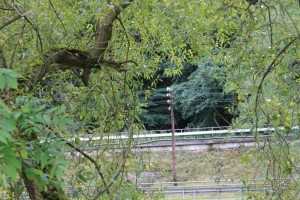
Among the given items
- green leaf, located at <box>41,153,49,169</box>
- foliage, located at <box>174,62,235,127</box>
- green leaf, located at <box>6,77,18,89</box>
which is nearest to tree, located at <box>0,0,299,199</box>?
green leaf, located at <box>41,153,49,169</box>

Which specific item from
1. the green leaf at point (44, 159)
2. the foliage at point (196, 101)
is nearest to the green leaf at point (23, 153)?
the green leaf at point (44, 159)

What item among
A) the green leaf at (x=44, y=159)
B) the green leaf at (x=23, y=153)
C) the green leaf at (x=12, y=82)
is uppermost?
the green leaf at (x=12, y=82)

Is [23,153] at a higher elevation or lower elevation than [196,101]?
lower

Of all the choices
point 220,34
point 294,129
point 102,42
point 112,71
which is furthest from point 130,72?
point 294,129

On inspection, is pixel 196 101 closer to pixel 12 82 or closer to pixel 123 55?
pixel 123 55

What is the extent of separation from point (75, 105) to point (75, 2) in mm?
1164

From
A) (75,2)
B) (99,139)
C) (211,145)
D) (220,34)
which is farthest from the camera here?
(211,145)

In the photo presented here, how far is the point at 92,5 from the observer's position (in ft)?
12.4

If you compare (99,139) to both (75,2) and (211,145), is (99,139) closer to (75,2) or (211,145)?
(75,2)

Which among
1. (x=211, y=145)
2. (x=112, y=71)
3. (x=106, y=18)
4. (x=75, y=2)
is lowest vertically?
(x=211, y=145)

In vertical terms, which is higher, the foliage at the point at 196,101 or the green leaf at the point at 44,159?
the foliage at the point at 196,101

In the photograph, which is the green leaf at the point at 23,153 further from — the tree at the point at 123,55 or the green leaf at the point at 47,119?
the tree at the point at 123,55

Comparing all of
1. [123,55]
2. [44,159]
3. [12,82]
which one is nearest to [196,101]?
[123,55]

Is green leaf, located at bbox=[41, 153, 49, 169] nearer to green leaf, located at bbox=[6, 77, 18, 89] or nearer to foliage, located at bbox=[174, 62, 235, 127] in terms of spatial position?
green leaf, located at bbox=[6, 77, 18, 89]
